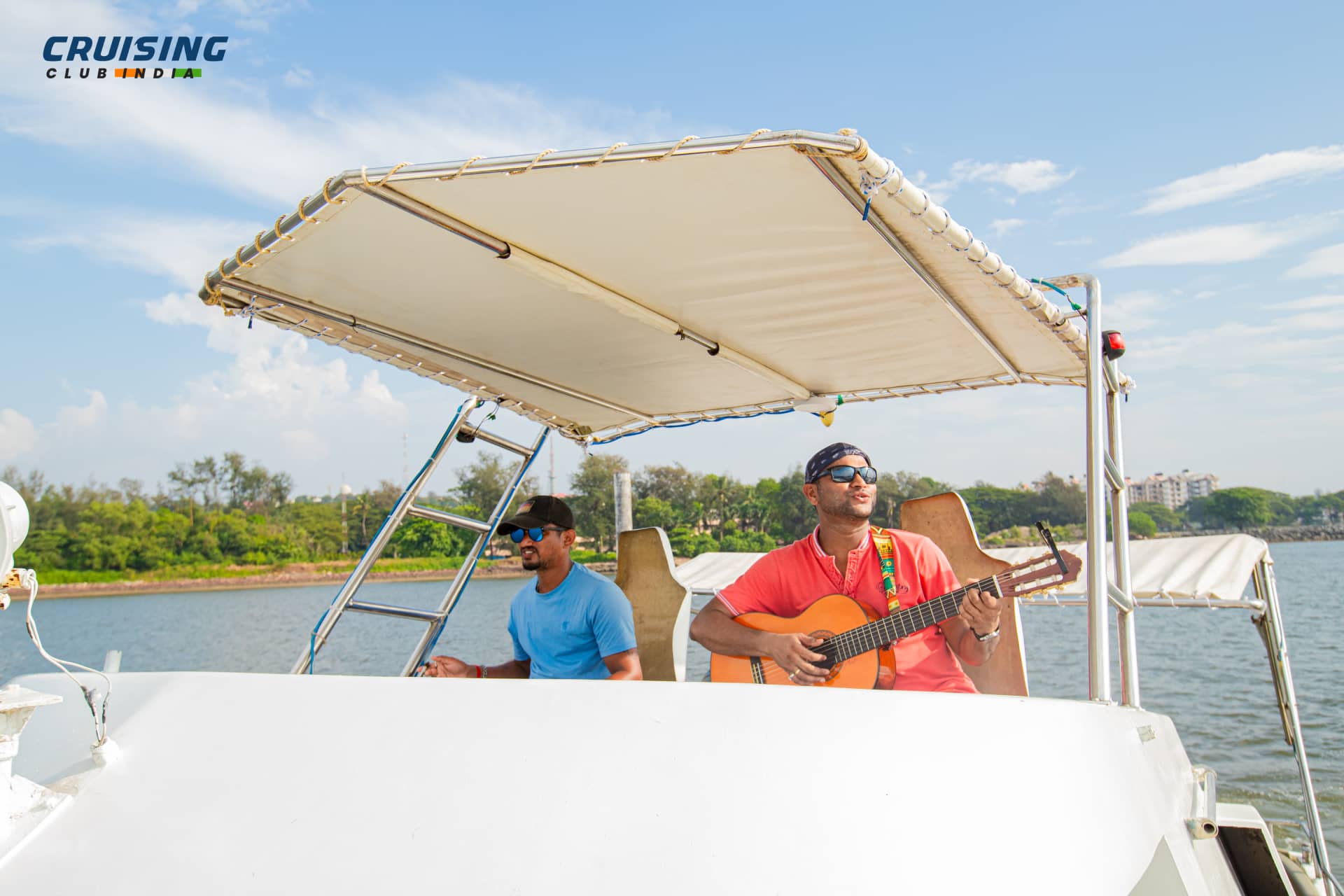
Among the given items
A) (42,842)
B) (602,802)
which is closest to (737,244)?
(602,802)

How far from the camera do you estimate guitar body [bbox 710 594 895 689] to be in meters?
2.87

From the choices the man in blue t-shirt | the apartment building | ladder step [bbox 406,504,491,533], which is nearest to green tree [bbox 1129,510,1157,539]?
ladder step [bbox 406,504,491,533]

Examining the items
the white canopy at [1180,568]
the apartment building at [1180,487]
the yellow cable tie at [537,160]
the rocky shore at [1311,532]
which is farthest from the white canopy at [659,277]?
the apartment building at [1180,487]

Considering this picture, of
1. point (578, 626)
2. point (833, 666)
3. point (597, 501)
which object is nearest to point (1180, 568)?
point (833, 666)

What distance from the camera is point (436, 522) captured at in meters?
4.41

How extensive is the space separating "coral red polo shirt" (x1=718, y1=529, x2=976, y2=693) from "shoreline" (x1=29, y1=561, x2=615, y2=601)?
4974 cm

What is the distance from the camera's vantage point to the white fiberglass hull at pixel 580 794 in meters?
1.37

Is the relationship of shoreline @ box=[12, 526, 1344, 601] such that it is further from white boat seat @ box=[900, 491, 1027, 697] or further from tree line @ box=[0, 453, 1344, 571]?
white boat seat @ box=[900, 491, 1027, 697]

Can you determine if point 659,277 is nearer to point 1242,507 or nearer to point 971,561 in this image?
point 971,561

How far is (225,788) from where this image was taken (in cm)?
153

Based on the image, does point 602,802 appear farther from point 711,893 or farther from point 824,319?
point 824,319

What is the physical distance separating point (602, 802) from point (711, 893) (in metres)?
0.23

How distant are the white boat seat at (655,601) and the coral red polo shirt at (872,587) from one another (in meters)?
1.21

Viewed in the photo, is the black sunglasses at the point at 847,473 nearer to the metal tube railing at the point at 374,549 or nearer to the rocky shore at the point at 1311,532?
the metal tube railing at the point at 374,549
